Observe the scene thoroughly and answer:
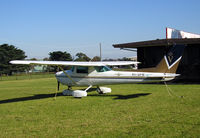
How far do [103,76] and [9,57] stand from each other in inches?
2298

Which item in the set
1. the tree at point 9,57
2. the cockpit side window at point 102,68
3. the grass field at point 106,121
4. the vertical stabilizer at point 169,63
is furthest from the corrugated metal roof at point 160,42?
the tree at point 9,57

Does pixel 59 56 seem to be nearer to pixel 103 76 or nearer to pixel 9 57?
pixel 9 57

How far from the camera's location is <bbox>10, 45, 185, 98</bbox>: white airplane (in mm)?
10992

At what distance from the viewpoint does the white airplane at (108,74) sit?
36.1 ft

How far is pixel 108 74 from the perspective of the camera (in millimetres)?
12188

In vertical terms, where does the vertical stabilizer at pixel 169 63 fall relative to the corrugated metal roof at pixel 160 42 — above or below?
below

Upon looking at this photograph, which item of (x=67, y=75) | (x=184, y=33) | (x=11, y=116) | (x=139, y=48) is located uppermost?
(x=184, y=33)

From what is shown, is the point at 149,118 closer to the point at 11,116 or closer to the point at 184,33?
the point at 11,116

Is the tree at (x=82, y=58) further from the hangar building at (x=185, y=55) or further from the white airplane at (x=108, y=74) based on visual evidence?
the white airplane at (x=108, y=74)

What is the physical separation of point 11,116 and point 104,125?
3511mm

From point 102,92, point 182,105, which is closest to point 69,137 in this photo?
point 182,105

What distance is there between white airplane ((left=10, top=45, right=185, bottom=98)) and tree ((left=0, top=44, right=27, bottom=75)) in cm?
5248

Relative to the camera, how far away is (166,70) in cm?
1099

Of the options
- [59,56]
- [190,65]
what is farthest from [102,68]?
[59,56]
